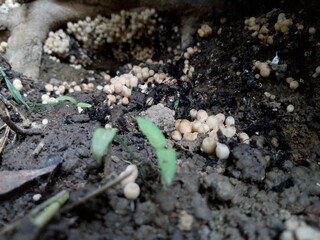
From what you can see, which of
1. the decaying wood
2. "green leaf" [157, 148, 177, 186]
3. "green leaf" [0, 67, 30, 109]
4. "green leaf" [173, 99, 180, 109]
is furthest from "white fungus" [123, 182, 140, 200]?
the decaying wood

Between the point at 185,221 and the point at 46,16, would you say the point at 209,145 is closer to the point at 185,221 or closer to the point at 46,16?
the point at 185,221

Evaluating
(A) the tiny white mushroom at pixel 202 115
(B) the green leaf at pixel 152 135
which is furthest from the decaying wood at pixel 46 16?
(B) the green leaf at pixel 152 135

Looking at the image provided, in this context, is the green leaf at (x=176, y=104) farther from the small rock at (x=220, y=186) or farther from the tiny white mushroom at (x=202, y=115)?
the small rock at (x=220, y=186)

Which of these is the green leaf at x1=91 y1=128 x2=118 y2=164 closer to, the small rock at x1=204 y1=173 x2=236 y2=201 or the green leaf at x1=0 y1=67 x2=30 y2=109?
the small rock at x1=204 y1=173 x2=236 y2=201

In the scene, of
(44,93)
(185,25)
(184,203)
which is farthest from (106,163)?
(185,25)

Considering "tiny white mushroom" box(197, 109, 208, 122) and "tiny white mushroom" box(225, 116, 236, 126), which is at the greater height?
"tiny white mushroom" box(225, 116, 236, 126)

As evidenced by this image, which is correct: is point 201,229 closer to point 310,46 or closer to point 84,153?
point 84,153
